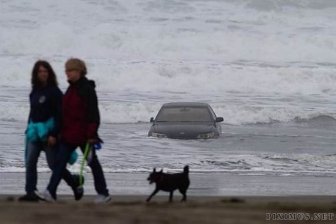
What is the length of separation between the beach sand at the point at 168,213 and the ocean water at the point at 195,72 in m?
6.62

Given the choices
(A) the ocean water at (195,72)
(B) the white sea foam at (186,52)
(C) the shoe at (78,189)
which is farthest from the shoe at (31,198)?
(B) the white sea foam at (186,52)

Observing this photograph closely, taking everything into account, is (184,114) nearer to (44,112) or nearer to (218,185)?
(218,185)

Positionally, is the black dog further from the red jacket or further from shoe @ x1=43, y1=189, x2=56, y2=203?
shoe @ x1=43, y1=189, x2=56, y2=203

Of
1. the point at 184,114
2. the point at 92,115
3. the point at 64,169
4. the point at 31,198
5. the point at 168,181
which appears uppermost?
the point at 92,115

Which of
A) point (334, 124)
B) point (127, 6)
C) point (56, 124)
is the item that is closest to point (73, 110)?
point (56, 124)

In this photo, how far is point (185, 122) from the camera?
20.8 metres

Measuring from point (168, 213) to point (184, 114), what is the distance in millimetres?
13243

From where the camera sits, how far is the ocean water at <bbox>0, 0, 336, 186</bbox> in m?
18.4

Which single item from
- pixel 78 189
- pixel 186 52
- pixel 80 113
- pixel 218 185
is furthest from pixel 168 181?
pixel 186 52

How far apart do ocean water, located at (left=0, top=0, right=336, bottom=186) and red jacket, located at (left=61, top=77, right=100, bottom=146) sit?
19.2 feet

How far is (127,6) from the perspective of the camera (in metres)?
49.4

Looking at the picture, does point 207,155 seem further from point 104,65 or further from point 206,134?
point 104,65

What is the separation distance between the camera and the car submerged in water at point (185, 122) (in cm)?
2019

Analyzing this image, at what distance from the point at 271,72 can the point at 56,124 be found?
1190 inches
